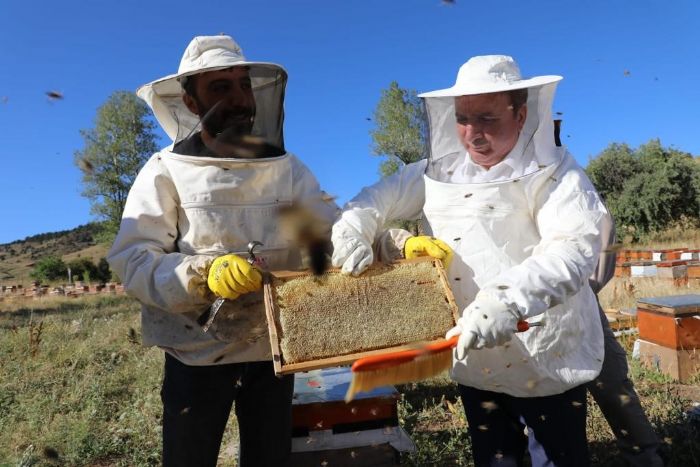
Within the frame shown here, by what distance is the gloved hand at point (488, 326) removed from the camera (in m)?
1.63

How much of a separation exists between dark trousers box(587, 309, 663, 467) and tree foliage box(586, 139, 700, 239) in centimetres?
2650

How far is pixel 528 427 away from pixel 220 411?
141 centimetres

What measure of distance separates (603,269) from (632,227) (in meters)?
29.8

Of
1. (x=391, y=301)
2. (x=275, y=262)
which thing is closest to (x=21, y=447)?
(x=275, y=262)

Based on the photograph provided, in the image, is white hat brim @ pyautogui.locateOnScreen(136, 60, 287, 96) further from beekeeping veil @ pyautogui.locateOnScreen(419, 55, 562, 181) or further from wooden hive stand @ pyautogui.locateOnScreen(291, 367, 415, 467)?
wooden hive stand @ pyautogui.locateOnScreen(291, 367, 415, 467)

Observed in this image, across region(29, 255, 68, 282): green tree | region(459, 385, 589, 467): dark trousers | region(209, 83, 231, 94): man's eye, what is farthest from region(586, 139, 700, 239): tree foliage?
region(29, 255, 68, 282): green tree

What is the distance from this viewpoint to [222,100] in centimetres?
232

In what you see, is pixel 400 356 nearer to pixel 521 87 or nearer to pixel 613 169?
pixel 521 87

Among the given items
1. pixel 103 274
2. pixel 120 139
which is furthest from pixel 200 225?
pixel 103 274

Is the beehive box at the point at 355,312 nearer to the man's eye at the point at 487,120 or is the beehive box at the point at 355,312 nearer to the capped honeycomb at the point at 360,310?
the capped honeycomb at the point at 360,310

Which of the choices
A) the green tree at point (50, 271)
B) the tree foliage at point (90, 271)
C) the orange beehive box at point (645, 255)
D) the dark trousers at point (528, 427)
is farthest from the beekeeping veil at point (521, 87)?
the green tree at point (50, 271)

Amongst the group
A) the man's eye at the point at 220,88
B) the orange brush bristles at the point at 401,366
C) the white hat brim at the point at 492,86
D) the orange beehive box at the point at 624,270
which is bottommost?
the orange beehive box at the point at 624,270

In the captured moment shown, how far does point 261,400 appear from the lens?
2.37 m

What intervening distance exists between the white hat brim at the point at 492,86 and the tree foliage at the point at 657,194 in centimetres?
2795
